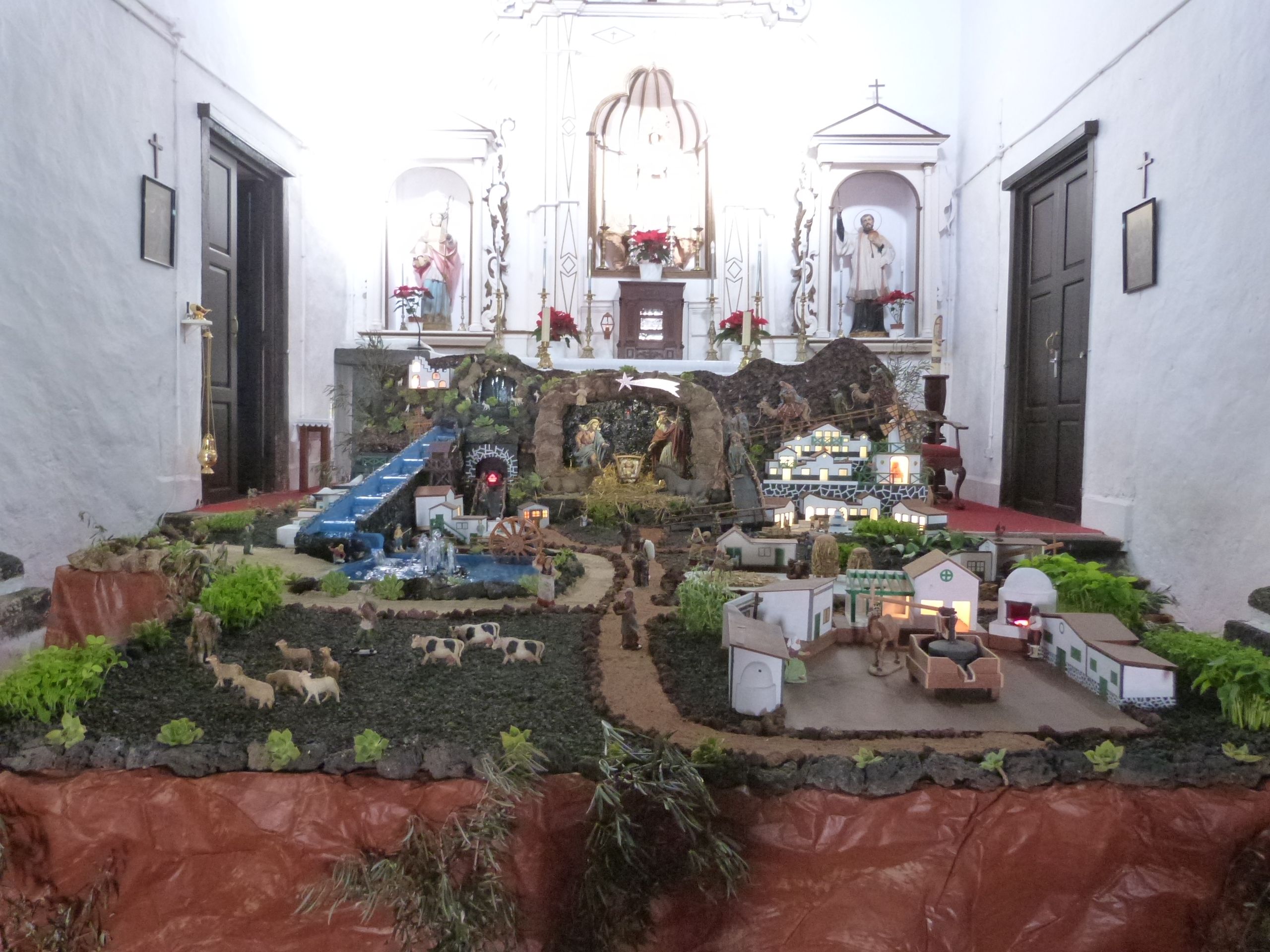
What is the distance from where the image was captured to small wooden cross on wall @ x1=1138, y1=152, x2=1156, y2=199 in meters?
7.07

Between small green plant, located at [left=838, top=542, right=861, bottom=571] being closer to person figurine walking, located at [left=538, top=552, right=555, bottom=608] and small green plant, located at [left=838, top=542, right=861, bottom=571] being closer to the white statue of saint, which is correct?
person figurine walking, located at [left=538, top=552, right=555, bottom=608]

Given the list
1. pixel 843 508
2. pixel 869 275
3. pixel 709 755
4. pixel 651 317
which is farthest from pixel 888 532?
pixel 869 275

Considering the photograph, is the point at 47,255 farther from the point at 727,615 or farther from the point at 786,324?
the point at 786,324

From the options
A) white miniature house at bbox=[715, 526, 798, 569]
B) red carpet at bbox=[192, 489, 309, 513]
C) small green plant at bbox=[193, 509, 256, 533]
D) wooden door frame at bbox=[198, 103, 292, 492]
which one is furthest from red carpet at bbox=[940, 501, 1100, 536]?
wooden door frame at bbox=[198, 103, 292, 492]

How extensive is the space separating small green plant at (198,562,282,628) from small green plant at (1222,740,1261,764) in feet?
14.6

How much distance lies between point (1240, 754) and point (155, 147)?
9.42m

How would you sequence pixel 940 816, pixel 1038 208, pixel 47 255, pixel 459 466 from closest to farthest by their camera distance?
pixel 940 816
pixel 47 255
pixel 459 466
pixel 1038 208

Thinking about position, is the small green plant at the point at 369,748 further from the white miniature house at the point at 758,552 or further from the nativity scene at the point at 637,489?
the white miniature house at the point at 758,552

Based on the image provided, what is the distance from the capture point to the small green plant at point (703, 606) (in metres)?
4.50

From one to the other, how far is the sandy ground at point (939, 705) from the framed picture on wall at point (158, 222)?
7.42 metres

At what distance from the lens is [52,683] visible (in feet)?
10.8

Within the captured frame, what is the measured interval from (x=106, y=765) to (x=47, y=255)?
5532 mm

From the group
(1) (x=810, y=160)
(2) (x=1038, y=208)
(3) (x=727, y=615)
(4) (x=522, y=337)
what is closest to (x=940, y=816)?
(3) (x=727, y=615)

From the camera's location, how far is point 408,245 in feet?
42.7
